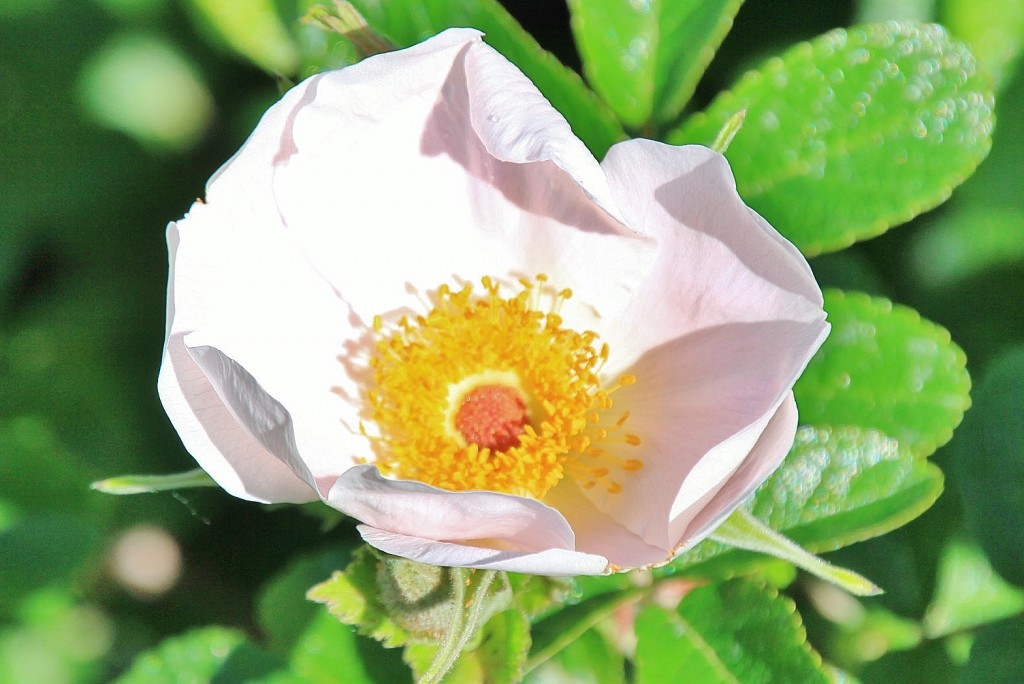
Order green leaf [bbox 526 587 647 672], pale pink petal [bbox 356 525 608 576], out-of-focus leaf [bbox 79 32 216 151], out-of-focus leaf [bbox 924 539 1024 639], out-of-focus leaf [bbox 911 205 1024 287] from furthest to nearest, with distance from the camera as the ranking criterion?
out-of-focus leaf [bbox 79 32 216 151] < out-of-focus leaf [bbox 911 205 1024 287] < out-of-focus leaf [bbox 924 539 1024 639] < green leaf [bbox 526 587 647 672] < pale pink petal [bbox 356 525 608 576]

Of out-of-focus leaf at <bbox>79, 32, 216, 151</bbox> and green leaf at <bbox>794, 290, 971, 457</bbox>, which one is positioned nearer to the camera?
green leaf at <bbox>794, 290, 971, 457</bbox>

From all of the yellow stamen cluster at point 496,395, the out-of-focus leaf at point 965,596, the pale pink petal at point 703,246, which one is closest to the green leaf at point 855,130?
the pale pink petal at point 703,246

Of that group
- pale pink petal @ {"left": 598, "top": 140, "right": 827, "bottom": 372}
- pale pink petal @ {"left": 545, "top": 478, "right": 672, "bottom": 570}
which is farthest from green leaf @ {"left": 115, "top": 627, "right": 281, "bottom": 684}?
pale pink petal @ {"left": 598, "top": 140, "right": 827, "bottom": 372}

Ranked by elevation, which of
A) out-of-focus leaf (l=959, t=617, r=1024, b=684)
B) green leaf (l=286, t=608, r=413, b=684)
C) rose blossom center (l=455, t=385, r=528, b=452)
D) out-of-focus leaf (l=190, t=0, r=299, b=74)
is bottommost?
out-of-focus leaf (l=959, t=617, r=1024, b=684)

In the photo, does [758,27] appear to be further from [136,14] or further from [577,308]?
[136,14]

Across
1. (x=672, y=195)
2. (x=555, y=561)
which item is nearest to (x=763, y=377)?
(x=672, y=195)

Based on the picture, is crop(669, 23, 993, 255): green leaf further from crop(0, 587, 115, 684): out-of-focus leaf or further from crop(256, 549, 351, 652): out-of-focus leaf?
crop(0, 587, 115, 684): out-of-focus leaf
